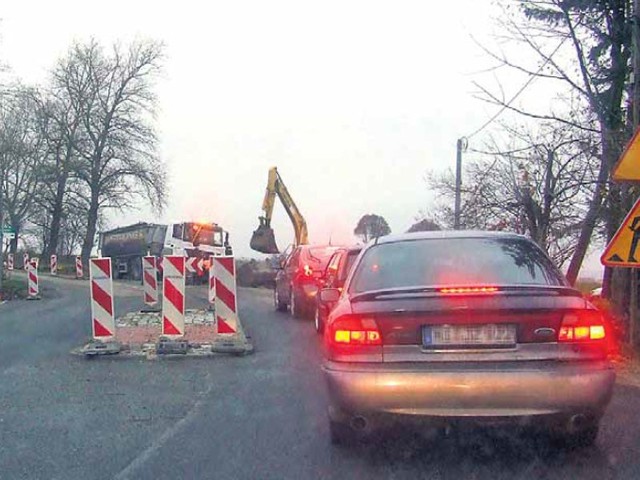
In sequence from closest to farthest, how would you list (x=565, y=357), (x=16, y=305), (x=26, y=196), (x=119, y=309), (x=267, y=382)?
(x=565, y=357), (x=267, y=382), (x=119, y=309), (x=16, y=305), (x=26, y=196)

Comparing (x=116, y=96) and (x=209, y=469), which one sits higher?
(x=116, y=96)

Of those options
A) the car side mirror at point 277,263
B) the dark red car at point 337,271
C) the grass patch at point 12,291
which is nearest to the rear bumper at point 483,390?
the dark red car at point 337,271

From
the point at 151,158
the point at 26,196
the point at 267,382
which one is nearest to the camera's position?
the point at 267,382

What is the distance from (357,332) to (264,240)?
25195 millimetres

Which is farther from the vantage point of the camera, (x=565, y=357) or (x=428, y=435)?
(x=428, y=435)

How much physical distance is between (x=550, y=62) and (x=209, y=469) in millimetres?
9963

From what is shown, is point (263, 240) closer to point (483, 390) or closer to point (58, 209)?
point (483, 390)

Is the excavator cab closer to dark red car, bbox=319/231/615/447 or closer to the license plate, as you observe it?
dark red car, bbox=319/231/615/447

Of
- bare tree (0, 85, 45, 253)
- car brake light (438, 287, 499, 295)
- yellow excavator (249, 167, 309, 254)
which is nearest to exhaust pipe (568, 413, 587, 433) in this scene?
car brake light (438, 287, 499, 295)

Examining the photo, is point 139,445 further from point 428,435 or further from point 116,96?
point 116,96

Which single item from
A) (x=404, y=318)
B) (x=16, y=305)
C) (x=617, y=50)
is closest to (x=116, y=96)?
(x=16, y=305)

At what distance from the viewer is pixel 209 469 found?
17.0 ft

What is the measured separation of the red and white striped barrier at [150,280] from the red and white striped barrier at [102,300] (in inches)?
219

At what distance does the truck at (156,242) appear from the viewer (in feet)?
125
